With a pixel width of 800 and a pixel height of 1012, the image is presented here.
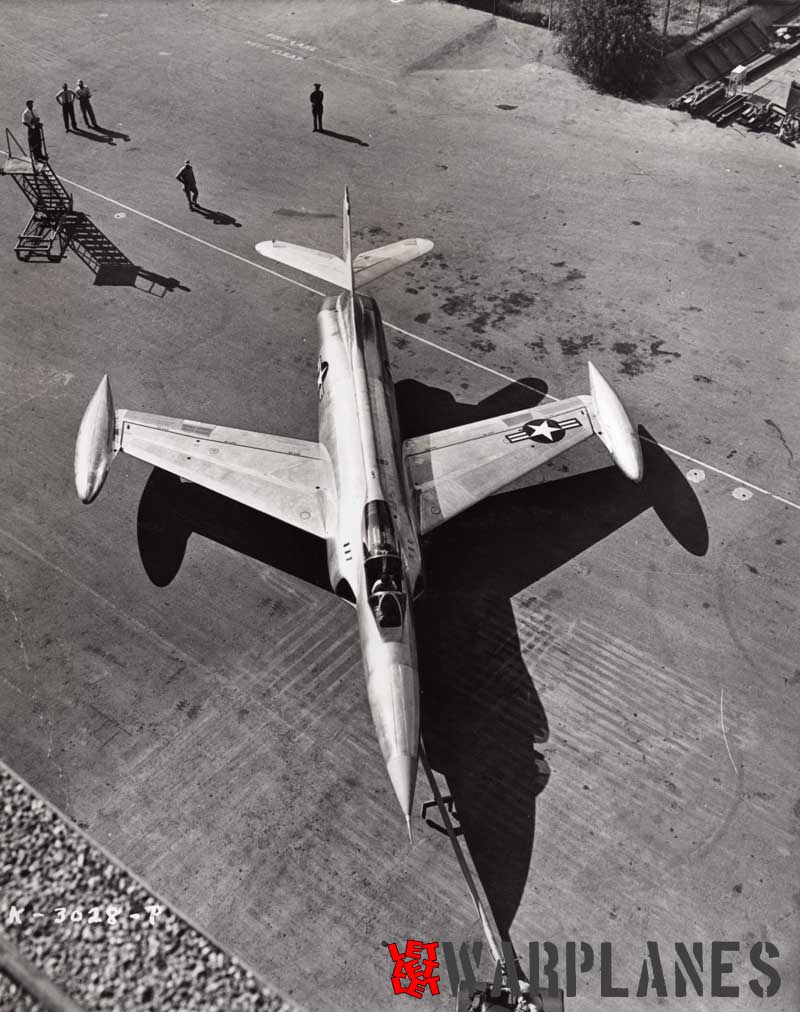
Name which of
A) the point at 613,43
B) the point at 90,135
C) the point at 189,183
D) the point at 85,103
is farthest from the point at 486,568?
the point at 613,43

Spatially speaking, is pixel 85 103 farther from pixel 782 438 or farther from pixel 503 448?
pixel 782 438

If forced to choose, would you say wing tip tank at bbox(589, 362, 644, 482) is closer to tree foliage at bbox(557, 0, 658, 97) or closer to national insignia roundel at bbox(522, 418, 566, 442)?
national insignia roundel at bbox(522, 418, 566, 442)

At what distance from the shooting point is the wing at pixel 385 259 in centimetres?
2275

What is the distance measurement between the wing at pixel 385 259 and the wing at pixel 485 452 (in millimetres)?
5110

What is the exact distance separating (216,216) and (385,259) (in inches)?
336

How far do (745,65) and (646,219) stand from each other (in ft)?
45.9

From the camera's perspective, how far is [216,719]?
15945 millimetres

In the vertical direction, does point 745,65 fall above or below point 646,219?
above

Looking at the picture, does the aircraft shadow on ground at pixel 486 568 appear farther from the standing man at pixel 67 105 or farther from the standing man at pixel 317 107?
the standing man at pixel 67 105

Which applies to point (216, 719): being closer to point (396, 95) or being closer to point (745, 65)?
point (396, 95)

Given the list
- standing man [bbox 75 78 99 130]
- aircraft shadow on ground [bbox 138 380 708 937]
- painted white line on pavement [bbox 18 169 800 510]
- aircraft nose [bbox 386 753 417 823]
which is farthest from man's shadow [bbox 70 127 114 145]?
aircraft nose [bbox 386 753 417 823]

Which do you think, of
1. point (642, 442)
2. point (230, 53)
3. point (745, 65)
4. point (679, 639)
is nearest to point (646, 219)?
point (642, 442)

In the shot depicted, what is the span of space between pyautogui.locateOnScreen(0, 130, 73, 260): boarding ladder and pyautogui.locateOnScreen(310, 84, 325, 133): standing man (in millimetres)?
9399

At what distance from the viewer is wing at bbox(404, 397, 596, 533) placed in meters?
18.3
